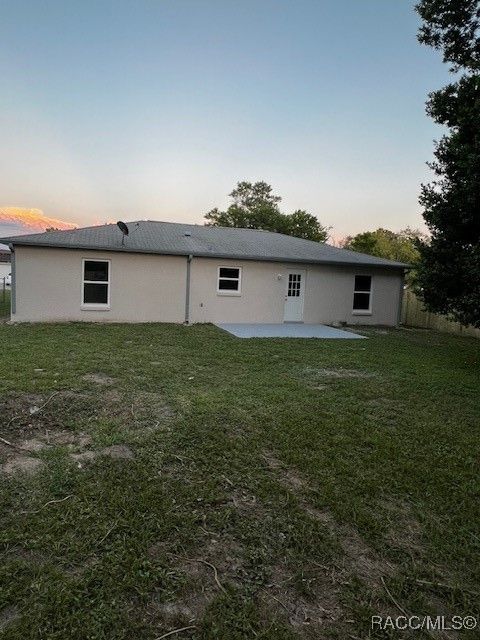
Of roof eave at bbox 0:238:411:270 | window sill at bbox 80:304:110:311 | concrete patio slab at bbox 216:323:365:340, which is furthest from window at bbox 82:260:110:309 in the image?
concrete patio slab at bbox 216:323:365:340

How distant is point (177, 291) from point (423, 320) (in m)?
9.64

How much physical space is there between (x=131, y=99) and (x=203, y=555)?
45.1ft

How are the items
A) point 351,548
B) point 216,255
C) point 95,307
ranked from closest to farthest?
point 351,548
point 95,307
point 216,255

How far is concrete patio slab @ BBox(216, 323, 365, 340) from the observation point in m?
10.6

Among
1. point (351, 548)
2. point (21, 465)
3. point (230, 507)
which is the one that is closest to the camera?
point (351, 548)

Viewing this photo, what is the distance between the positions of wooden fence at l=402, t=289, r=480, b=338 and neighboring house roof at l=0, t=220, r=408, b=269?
1.98 metres

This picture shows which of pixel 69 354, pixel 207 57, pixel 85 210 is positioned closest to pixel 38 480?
pixel 69 354

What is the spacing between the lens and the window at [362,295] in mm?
14312

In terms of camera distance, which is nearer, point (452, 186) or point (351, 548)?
point (351, 548)

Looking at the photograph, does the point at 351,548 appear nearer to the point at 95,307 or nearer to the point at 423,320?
the point at 95,307

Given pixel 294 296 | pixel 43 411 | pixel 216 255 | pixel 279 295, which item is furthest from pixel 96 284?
pixel 43 411

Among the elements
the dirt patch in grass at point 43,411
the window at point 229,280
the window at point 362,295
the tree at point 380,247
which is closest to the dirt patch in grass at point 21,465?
the dirt patch in grass at point 43,411

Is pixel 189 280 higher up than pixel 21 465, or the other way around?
pixel 189 280

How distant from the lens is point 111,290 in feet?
39.0
